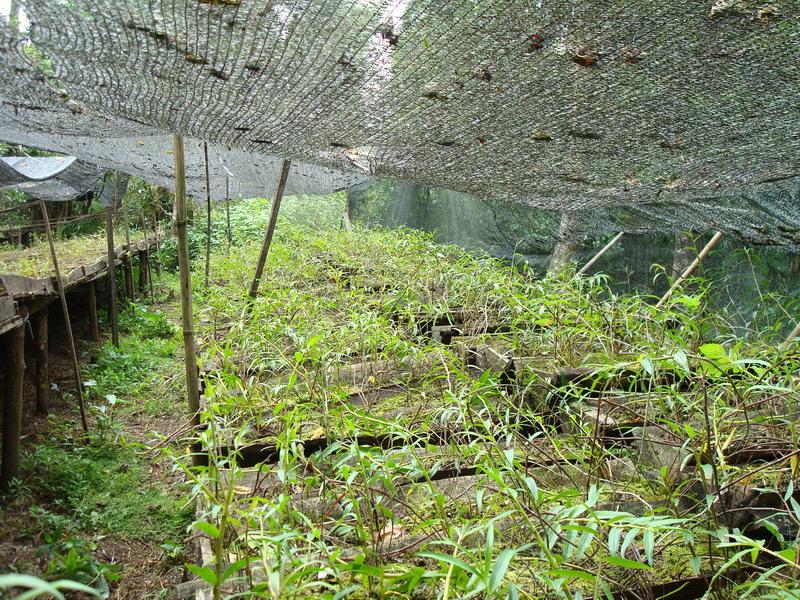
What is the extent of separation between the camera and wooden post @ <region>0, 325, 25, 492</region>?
4160 mm

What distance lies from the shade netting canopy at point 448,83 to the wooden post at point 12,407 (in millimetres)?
2090

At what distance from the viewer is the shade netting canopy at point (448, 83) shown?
1563 millimetres

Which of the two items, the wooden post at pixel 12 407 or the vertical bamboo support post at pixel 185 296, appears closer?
the vertical bamboo support post at pixel 185 296

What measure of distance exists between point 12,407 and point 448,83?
387 centimetres

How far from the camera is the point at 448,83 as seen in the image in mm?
1962

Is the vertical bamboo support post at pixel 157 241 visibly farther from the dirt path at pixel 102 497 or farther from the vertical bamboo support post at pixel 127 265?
the dirt path at pixel 102 497

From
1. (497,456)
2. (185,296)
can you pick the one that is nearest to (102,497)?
(185,296)

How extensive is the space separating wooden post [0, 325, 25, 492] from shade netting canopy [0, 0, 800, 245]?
6.86 feet

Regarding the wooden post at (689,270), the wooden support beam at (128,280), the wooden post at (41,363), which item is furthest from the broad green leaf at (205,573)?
the wooden support beam at (128,280)

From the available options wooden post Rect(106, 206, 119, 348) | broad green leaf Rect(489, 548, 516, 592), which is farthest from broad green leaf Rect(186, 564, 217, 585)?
wooden post Rect(106, 206, 119, 348)

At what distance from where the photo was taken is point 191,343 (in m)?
3.12

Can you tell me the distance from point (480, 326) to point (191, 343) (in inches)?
58.5

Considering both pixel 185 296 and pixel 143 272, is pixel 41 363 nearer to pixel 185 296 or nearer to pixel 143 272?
pixel 185 296

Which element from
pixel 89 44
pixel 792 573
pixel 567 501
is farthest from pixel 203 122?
pixel 792 573
